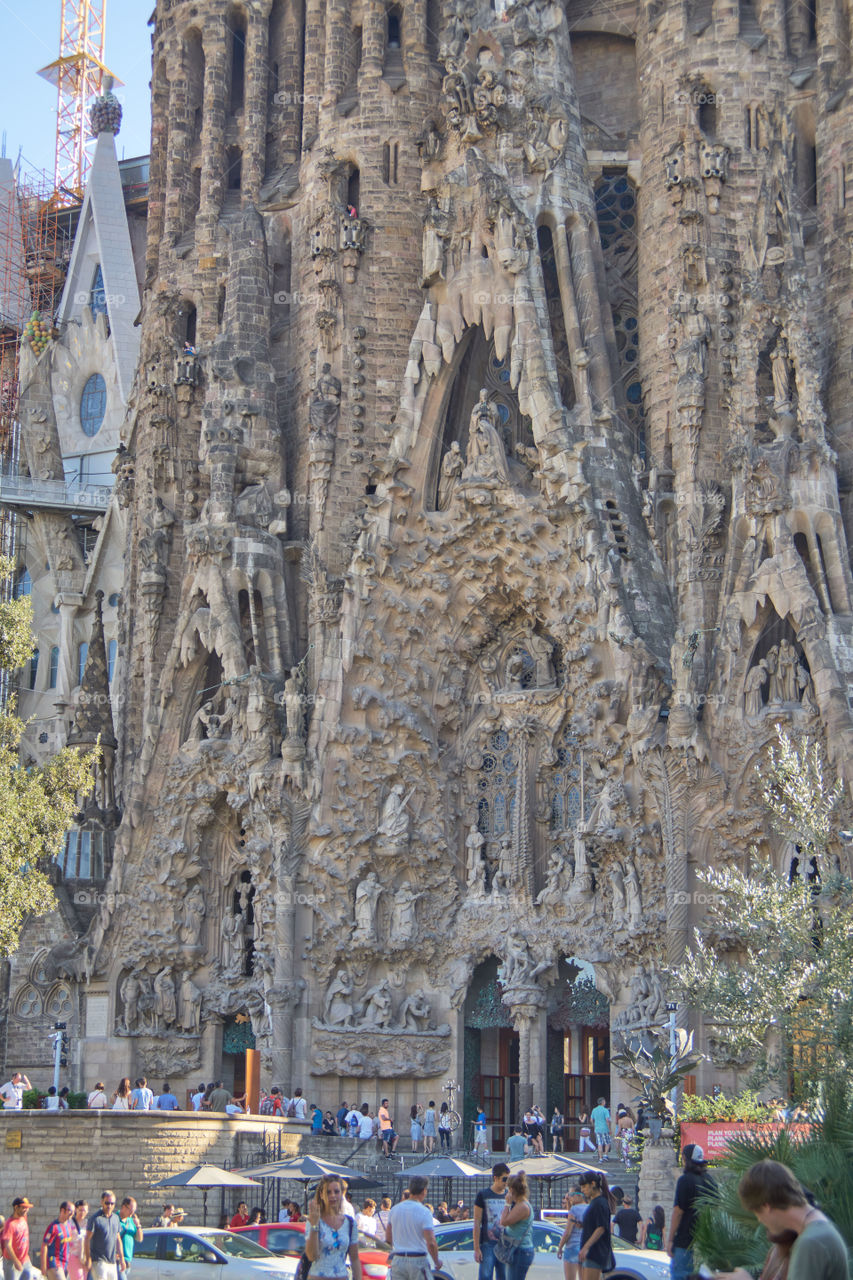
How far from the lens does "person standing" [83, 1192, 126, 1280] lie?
1641 centimetres

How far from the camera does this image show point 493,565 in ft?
118

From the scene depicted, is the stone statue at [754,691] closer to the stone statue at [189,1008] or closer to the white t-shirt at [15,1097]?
the stone statue at [189,1008]

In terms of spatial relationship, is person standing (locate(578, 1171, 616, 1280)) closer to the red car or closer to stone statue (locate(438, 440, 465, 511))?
the red car

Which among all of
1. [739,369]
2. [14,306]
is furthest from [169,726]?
[14,306]

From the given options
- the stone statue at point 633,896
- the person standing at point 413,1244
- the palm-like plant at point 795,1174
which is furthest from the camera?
the stone statue at point 633,896

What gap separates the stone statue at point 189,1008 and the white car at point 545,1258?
63.3 ft

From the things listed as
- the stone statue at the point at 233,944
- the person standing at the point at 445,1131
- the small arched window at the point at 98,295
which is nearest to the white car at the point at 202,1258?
the person standing at the point at 445,1131

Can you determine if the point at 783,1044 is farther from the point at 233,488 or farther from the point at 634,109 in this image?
the point at 634,109

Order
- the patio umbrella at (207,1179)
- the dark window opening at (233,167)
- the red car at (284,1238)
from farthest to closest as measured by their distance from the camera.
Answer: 1. the dark window opening at (233,167)
2. the patio umbrella at (207,1179)
3. the red car at (284,1238)

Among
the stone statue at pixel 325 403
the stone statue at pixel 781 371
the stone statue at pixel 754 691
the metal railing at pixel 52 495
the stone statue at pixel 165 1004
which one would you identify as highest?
the metal railing at pixel 52 495

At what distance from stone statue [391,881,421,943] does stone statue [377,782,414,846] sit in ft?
3.09

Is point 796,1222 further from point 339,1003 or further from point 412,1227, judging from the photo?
point 339,1003

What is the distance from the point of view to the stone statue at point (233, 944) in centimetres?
3750

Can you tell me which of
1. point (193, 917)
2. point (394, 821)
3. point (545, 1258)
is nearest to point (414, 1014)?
point (394, 821)
